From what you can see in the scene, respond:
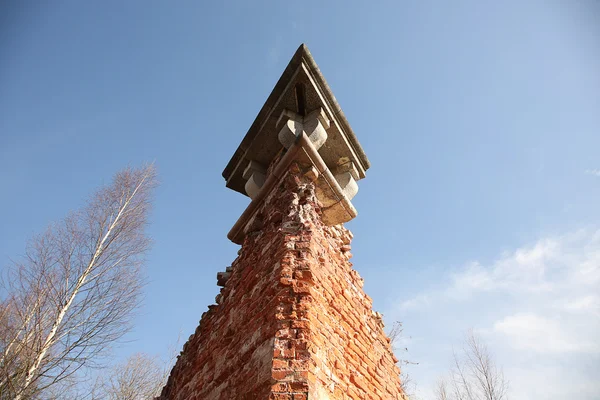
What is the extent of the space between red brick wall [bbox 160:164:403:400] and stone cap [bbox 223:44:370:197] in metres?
0.78

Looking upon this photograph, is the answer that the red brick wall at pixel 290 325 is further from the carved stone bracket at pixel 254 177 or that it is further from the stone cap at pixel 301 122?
the stone cap at pixel 301 122

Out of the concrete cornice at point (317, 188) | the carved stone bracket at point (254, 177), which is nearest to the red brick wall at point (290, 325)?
the concrete cornice at point (317, 188)

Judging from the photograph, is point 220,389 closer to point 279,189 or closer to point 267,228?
point 267,228

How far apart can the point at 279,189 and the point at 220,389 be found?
1958mm

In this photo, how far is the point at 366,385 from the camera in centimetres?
275

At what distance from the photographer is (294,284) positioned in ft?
8.21

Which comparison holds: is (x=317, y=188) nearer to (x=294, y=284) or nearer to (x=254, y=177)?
(x=254, y=177)

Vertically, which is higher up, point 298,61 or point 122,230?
point 122,230

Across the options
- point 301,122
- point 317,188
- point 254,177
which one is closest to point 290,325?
point 317,188

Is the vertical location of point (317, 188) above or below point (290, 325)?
above

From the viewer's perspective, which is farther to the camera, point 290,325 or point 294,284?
point 294,284

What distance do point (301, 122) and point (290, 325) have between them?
259cm

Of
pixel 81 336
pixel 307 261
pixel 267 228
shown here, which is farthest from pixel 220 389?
pixel 81 336

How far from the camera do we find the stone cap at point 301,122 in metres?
4.09
